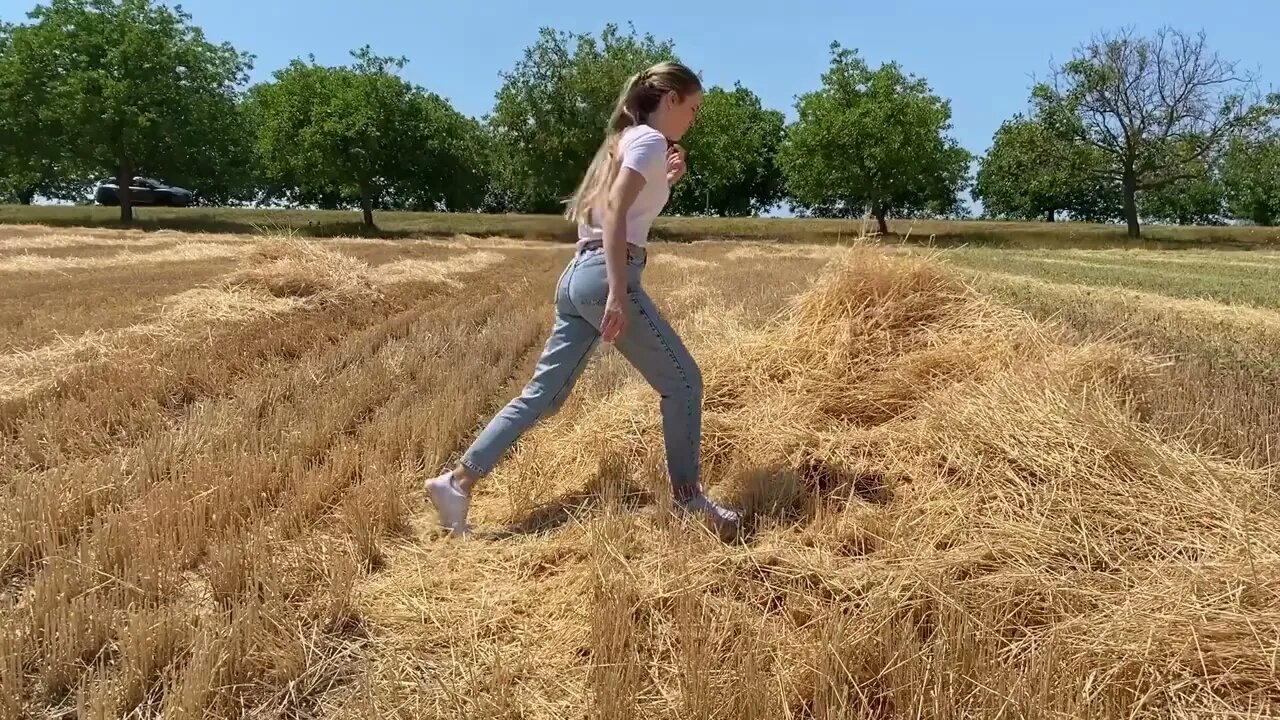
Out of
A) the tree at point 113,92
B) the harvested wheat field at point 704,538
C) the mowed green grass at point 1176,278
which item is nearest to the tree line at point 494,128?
the tree at point 113,92

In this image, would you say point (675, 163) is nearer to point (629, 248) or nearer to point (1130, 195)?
point (629, 248)

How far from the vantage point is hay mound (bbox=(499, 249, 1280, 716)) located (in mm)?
2205

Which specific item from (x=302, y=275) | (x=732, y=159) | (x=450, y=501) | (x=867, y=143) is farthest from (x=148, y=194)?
(x=450, y=501)

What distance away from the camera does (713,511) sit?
10.9 feet

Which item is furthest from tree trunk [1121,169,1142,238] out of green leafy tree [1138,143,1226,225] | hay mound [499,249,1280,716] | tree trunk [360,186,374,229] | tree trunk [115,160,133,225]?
tree trunk [115,160,133,225]

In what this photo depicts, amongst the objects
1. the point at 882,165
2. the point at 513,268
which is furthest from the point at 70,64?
the point at 882,165

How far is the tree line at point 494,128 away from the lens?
112ft

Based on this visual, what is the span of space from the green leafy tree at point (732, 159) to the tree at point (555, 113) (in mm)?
5033

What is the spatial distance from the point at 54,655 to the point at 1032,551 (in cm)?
297

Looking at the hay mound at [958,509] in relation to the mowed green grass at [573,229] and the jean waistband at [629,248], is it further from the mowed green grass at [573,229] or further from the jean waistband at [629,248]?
the mowed green grass at [573,229]

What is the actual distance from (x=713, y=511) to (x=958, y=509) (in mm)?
931

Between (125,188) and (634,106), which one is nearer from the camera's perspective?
(634,106)

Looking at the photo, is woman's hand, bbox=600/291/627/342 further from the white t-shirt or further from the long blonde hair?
the long blonde hair

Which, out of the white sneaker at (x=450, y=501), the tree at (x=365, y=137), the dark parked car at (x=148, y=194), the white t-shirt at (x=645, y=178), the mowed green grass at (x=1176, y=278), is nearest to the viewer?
the white t-shirt at (x=645, y=178)
